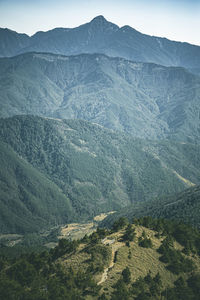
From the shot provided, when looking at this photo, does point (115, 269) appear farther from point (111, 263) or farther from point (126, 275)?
point (126, 275)

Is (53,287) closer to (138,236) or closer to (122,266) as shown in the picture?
(122,266)

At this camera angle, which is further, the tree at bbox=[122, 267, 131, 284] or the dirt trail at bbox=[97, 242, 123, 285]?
the dirt trail at bbox=[97, 242, 123, 285]

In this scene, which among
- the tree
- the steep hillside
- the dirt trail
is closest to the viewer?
the steep hillside

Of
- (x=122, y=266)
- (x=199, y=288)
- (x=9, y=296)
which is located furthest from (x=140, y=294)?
(x=9, y=296)

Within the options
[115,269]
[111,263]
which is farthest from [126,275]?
[111,263]

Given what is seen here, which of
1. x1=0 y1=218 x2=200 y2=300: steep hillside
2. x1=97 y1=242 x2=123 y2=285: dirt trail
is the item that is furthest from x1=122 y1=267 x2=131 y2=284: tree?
x1=97 y1=242 x2=123 y2=285: dirt trail

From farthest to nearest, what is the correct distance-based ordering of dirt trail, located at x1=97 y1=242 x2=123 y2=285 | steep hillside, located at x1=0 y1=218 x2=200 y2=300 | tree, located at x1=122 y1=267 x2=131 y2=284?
dirt trail, located at x1=97 y1=242 x2=123 y2=285 → tree, located at x1=122 y1=267 x2=131 y2=284 → steep hillside, located at x1=0 y1=218 x2=200 y2=300

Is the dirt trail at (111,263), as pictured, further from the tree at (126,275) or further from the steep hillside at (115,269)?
the tree at (126,275)

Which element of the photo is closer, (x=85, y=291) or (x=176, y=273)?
(x=85, y=291)

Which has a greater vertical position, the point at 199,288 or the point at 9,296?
the point at 9,296

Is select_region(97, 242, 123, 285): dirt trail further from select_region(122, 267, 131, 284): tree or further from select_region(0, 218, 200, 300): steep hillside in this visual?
select_region(122, 267, 131, 284): tree

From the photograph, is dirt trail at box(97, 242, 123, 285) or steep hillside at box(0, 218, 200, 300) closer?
steep hillside at box(0, 218, 200, 300)
